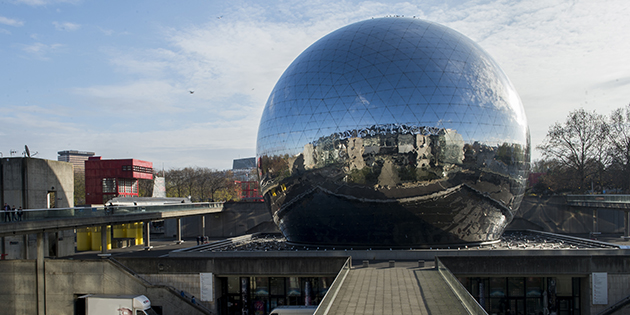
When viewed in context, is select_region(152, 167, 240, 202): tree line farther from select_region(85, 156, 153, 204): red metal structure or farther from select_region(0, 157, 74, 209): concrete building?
select_region(0, 157, 74, 209): concrete building

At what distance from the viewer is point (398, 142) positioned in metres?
20.2

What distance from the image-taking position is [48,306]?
21922mm

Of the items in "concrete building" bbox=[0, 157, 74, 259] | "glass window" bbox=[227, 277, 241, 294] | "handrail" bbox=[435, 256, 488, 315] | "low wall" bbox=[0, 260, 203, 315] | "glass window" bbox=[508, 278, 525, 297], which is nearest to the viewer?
"handrail" bbox=[435, 256, 488, 315]

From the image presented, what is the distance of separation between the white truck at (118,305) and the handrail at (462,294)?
39.8 feet

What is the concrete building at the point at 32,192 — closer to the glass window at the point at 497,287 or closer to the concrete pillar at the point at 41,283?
the concrete pillar at the point at 41,283

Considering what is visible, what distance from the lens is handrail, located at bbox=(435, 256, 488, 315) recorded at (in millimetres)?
9828

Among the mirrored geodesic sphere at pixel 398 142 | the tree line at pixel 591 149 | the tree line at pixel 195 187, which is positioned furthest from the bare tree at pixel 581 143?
the tree line at pixel 195 187

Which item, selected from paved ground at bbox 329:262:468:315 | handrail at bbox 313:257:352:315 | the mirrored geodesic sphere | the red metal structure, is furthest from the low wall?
the red metal structure

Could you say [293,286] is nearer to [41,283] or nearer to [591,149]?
[41,283]

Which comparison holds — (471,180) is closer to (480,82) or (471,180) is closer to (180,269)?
(480,82)

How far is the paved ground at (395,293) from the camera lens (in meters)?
11.6

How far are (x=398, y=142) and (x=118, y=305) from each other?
13702 mm

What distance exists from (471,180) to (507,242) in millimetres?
6118

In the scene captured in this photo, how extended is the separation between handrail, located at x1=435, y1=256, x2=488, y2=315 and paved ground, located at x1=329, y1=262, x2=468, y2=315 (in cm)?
15
